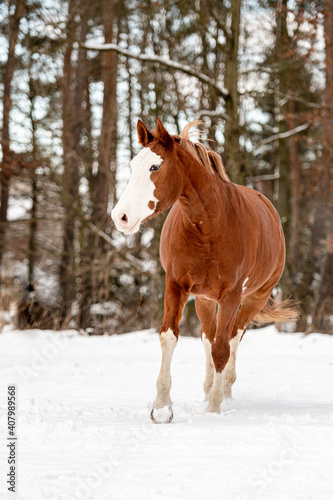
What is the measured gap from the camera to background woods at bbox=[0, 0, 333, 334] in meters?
10.4

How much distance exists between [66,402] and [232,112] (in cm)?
722

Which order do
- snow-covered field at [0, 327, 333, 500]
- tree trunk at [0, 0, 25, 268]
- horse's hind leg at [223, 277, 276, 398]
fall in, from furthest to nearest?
tree trunk at [0, 0, 25, 268], horse's hind leg at [223, 277, 276, 398], snow-covered field at [0, 327, 333, 500]

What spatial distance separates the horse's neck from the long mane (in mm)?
70

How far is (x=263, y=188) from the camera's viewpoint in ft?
42.1

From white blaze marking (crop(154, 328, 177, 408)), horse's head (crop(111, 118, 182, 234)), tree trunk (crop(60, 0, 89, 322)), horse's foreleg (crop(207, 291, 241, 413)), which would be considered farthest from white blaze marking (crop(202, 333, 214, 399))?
tree trunk (crop(60, 0, 89, 322))

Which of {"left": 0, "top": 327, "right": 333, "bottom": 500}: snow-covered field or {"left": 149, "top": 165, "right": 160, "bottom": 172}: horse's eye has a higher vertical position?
{"left": 149, "top": 165, "right": 160, "bottom": 172}: horse's eye

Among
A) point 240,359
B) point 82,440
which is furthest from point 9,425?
point 240,359

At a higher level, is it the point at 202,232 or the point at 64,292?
the point at 202,232

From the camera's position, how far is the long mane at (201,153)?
157 inches

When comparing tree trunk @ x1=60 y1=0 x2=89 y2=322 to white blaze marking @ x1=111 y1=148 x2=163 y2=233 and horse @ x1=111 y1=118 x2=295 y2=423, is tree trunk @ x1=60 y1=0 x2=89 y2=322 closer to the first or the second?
horse @ x1=111 y1=118 x2=295 y2=423

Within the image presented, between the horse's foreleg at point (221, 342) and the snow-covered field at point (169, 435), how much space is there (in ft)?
0.44

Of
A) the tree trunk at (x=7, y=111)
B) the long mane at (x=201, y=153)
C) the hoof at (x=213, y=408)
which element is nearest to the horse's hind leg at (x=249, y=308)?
the hoof at (x=213, y=408)

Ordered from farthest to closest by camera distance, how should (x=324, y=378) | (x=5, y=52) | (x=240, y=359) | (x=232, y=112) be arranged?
(x=5, y=52), (x=232, y=112), (x=240, y=359), (x=324, y=378)

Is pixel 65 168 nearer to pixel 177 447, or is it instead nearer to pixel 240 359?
pixel 240 359
